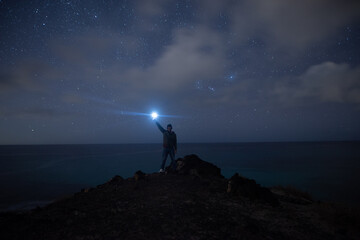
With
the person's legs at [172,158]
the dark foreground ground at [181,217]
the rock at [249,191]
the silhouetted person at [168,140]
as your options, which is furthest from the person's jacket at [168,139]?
the rock at [249,191]

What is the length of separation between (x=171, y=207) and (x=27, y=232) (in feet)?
14.0

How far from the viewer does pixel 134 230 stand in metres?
5.35

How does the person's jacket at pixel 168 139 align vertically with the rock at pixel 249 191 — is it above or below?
above

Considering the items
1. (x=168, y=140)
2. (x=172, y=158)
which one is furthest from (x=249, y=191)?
(x=168, y=140)

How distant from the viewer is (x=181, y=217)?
6.11 metres

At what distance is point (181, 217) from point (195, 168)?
20.1 feet

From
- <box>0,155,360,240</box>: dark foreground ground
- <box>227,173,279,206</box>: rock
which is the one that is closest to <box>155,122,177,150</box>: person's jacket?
<box>0,155,360,240</box>: dark foreground ground

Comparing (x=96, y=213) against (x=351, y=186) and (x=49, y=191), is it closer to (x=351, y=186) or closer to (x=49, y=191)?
(x=49, y=191)

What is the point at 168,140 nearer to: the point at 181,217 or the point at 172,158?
the point at 172,158

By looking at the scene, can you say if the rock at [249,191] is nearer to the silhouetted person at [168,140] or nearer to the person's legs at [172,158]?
the person's legs at [172,158]

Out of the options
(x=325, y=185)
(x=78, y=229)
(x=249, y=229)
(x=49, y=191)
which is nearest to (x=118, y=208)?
(x=78, y=229)

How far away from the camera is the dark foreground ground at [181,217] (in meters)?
5.29

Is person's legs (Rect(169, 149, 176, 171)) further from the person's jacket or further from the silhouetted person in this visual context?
the person's jacket

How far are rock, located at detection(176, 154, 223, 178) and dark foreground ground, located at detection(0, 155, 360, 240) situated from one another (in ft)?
7.64
